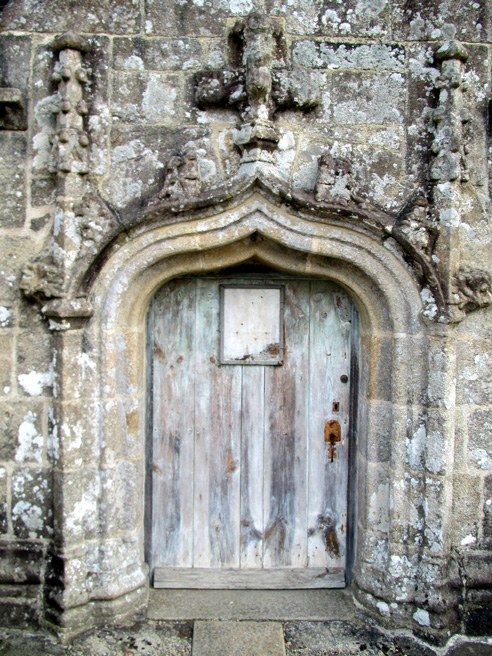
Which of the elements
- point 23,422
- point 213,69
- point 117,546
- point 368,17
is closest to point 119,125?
point 213,69

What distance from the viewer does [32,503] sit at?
303cm

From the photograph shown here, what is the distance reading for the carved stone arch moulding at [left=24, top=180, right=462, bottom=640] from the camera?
288 centimetres

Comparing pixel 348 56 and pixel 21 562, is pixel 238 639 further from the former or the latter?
pixel 348 56

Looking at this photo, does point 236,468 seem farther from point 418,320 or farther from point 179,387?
point 418,320

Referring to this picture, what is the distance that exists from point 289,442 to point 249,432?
26cm

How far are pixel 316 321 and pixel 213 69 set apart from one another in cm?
158

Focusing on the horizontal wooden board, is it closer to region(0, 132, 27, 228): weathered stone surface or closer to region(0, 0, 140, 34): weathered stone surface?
region(0, 132, 27, 228): weathered stone surface

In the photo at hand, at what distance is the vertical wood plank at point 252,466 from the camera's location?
11.0 ft

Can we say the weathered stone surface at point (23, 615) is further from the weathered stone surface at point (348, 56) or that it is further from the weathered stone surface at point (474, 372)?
the weathered stone surface at point (348, 56)

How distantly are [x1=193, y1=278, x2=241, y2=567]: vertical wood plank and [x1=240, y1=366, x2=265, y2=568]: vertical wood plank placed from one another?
0.04m

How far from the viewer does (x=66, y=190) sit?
2.83m

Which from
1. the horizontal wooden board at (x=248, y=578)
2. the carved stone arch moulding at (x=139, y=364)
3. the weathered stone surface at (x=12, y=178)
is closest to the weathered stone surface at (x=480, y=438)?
Answer: the carved stone arch moulding at (x=139, y=364)

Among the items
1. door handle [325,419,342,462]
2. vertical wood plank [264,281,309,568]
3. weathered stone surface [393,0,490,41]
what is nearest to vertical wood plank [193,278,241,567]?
vertical wood plank [264,281,309,568]

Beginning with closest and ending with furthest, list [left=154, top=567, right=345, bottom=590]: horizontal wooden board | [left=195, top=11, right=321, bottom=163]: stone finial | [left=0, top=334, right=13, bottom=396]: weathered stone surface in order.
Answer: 1. [left=195, top=11, right=321, bottom=163]: stone finial
2. [left=0, top=334, right=13, bottom=396]: weathered stone surface
3. [left=154, top=567, right=345, bottom=590]: horizontal wooden board
